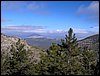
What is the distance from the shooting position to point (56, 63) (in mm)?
32281

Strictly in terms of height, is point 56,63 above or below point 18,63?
above

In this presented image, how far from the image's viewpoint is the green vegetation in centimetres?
3250

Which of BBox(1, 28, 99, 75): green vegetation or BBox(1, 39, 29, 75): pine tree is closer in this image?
BBox(1, 28, 99, 75): green vegetation

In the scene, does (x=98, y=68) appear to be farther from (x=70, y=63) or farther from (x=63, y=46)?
(x=63, y=46)

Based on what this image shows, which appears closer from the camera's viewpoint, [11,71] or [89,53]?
[11,71]

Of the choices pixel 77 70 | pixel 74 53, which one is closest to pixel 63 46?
pixel 74 53

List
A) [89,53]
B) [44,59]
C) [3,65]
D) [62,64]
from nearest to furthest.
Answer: [62,64]
[44,59]
[3,65]
[89,53]

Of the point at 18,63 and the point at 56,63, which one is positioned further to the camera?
the point at 18,63

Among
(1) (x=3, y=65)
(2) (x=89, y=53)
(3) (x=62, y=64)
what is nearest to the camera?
(3) (x=62, y=64)

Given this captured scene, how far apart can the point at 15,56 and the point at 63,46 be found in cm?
758

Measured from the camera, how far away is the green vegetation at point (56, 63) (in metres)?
32.5

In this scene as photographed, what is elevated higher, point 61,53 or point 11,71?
point 61,53

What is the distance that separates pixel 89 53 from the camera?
4303 cm

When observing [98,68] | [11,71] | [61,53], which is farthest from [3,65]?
[98,68]
